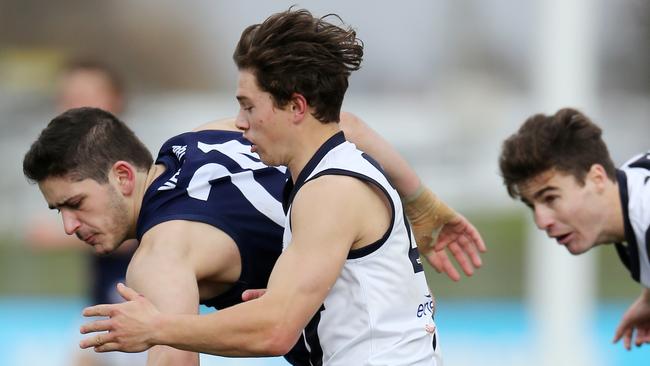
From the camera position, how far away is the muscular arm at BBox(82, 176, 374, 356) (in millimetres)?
3344

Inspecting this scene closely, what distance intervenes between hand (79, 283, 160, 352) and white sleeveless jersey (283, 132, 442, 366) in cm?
53

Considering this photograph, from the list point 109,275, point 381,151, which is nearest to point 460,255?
point 381,151

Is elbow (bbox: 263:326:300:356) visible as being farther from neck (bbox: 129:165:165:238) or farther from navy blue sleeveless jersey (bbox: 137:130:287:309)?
neck (bbox: 129:165:165:238)

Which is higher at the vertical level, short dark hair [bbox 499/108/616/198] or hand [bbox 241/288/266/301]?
short dark hair [bbox 499/108/616/198]

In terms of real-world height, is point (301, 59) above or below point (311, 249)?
above

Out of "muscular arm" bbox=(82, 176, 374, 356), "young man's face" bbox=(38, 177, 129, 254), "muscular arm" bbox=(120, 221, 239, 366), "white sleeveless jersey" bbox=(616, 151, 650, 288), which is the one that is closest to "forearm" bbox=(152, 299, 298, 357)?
"muscular arm" bbox=(82, 176, 374, 356)

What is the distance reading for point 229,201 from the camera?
403cm

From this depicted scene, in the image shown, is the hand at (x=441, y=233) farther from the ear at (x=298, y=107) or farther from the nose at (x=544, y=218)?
the ear at (x=298, y=107)

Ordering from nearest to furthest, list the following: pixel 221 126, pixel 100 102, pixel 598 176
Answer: pixel 221 126 → pixel 598 176 → pixel 100 102

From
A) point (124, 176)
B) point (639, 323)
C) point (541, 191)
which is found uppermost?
point (124, 176)

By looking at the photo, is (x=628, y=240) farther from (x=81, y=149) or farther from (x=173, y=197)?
(x=81, y=149)

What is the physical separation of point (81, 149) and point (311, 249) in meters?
1.11

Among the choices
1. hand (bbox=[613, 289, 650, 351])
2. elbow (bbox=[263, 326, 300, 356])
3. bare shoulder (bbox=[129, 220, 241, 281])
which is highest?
bare shoulder (bbox=[129, 220, 241, 281])

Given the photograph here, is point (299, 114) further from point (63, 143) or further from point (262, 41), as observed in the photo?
point (63, 143)
